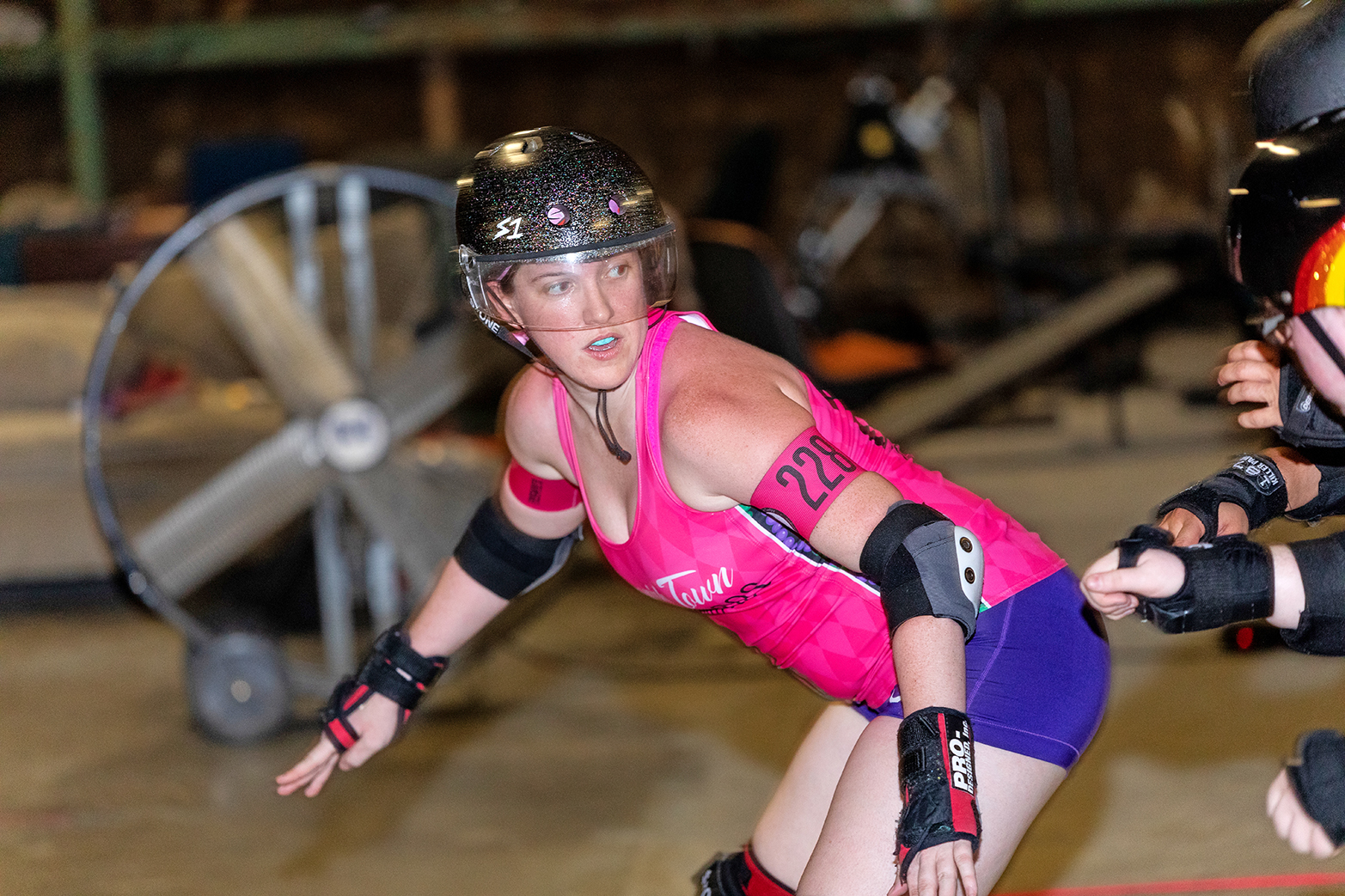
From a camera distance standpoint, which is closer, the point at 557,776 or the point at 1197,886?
the point at 1197,886

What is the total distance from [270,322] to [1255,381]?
9.14ft

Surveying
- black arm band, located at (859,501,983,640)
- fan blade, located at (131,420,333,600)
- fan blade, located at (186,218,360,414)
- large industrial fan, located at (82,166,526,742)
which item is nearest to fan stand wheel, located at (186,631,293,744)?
large industrial fan, located at (82,166,526,742)

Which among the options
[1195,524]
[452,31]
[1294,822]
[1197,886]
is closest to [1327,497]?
[1195,524]

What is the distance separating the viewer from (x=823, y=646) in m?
1.78

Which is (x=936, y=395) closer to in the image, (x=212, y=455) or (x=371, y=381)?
(x=371, y=381)

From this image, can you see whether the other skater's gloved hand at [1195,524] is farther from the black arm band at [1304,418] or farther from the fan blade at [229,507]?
the fan blade at [229,507]

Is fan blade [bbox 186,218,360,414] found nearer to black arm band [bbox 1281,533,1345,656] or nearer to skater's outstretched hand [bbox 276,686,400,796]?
skater's outstretched hand [bbox 276,686,400,796]

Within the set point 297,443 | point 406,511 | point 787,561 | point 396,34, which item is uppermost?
point 787,561

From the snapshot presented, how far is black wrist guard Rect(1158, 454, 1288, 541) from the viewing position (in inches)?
66.5

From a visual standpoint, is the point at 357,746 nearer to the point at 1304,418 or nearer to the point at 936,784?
the point at 936,784

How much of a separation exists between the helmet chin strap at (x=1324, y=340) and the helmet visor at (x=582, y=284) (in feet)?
2.41

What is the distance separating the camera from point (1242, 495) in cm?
173

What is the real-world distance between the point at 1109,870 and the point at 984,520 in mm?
1512

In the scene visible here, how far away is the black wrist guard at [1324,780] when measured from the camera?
4.80 feet
